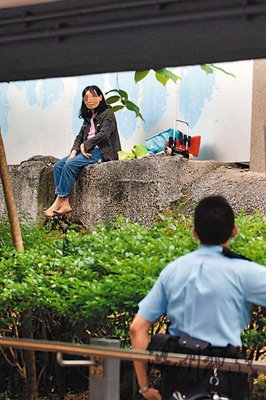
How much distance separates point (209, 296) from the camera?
3867 mm

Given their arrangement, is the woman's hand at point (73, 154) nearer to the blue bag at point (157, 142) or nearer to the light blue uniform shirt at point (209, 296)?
the blue bag at point (157, 142)

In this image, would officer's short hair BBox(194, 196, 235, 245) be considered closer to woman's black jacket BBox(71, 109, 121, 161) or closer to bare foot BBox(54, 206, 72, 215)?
woman's black jacket BBox(71, 109, 121, 161)

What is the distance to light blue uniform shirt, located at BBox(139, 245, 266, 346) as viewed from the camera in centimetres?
384

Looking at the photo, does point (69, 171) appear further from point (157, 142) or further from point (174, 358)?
point (174, 358)

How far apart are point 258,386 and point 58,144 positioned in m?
4.30

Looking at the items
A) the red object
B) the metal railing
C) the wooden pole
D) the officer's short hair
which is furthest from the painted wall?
the metal railing

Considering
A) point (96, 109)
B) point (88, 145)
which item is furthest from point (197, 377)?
point (88, 145)

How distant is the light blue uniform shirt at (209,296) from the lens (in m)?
3.84

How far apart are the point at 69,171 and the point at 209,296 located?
4.04m

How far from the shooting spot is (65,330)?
5754mm

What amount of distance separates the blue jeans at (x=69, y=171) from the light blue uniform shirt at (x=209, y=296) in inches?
150

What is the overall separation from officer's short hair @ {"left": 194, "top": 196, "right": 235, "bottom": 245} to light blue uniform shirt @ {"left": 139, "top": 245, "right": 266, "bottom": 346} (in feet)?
0.15

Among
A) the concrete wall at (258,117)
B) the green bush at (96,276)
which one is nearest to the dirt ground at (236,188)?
the concrete wall at (258,117)

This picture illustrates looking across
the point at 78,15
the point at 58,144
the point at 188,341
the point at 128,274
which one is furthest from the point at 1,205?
the point at 188,341
